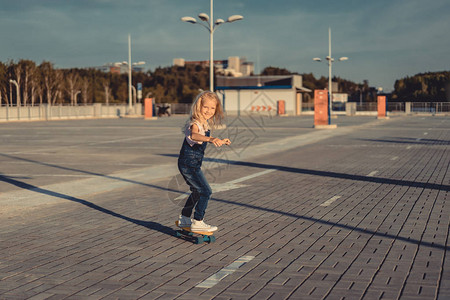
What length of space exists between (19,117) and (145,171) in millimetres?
43207

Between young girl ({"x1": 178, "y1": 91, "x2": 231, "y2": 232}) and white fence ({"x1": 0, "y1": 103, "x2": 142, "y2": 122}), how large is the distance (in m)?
47.8

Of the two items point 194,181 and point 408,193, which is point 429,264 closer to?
point 194,181

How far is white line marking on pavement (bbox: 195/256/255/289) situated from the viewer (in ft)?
15.4

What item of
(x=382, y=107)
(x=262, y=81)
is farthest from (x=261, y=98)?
(x=382, y=107)

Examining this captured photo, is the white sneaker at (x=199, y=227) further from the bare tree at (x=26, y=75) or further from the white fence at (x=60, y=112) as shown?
the bare tree at (x=26, y=75)

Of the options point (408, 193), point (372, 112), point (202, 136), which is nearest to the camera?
point (202, 136)

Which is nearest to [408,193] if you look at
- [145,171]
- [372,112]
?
[145,171]

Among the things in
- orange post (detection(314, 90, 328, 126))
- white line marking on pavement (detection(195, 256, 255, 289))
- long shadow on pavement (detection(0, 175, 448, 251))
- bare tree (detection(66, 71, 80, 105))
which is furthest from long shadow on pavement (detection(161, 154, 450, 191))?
bare tree (detection(66, 71, 80, 105))

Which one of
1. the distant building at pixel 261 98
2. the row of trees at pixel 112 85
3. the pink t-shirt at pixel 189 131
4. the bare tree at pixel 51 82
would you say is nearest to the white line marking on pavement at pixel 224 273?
the pink t-shirt at pixel 189 131

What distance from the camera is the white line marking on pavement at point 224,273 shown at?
15.4 feet

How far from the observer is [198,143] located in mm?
6043

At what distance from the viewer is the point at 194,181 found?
6.18m

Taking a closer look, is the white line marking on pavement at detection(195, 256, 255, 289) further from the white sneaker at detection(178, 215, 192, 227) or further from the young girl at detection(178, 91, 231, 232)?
the white sneaker at detection(178, 215, 192, 227)

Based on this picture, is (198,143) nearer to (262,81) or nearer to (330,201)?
(330,201)
